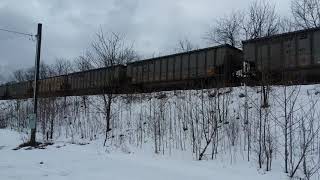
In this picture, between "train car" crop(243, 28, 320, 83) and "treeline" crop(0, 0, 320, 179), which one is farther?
"train car" crop(243, 28, 320, 83)

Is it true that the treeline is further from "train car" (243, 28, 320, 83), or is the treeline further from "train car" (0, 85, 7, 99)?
"train car" (0, 85, 7, 99)

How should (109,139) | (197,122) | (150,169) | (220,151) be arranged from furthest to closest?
1. (109,139)
2. (197,122)
3. (220,151)
4. (150,169)

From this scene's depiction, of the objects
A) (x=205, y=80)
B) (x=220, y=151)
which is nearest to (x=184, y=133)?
(x=220, y=151)

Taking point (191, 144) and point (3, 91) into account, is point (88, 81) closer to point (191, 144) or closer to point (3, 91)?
point (191, 144)

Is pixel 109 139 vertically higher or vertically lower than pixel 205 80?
lower

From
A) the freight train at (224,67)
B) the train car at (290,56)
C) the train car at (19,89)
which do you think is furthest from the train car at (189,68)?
the train car at (19,89)

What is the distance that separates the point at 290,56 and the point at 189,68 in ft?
25.0

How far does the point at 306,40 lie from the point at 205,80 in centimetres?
697

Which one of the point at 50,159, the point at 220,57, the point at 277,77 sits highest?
the point at 220,57

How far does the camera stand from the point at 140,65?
102ft

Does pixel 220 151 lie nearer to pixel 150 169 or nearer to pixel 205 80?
pixel 150 169

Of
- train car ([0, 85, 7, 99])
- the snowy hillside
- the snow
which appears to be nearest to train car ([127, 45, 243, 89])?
the snowy hillside

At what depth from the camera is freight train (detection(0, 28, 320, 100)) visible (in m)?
20.6

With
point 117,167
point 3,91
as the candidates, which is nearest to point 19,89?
point 3,91
